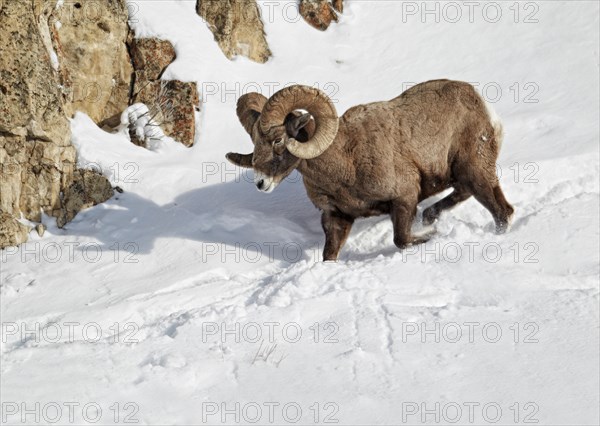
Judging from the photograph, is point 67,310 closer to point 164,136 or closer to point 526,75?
point 164,136

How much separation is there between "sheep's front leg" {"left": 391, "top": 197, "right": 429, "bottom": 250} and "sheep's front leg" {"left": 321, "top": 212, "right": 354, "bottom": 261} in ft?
2.02

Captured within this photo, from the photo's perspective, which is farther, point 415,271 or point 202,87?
point 202,87

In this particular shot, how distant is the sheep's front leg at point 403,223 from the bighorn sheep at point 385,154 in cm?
1

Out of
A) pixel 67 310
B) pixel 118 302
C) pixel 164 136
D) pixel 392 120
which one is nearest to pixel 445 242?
pixel 392 120

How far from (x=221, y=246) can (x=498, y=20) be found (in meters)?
9.25

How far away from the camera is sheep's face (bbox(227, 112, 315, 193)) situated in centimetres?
838

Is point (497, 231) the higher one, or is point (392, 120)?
point (392, 120)

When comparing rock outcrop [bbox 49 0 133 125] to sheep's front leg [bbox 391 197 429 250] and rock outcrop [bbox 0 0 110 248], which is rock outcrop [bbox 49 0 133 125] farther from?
sheep's front leg [bbox 391 197 429 250]

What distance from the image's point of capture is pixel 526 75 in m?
Answer: 13.7

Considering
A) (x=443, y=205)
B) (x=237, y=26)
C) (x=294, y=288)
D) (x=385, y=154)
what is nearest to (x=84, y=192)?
(x=294, y=288)

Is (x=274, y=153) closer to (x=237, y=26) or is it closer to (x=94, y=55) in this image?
(x=94, y=55)

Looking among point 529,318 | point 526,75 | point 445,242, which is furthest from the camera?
point 526,75

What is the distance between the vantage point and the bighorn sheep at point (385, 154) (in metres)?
8.43

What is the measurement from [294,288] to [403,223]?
5.89ft
